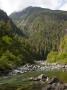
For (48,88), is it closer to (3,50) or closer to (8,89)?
(8,89)

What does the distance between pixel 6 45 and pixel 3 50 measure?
28.9 ft

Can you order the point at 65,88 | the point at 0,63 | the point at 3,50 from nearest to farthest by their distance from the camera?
the point at 65,88 < the point at 0,63 < the point at 3,50

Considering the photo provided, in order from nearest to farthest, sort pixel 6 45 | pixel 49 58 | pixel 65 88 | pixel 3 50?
pixel 65 88
pixel 3 50
pixel 6 45
pixel 49 58

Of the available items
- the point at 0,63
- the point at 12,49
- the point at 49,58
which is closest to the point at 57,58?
the point at 49,58

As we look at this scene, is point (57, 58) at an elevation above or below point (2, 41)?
below

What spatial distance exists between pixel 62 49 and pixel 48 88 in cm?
11095

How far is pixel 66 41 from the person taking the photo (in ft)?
487

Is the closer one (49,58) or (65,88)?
(65,88)

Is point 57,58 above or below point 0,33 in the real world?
below

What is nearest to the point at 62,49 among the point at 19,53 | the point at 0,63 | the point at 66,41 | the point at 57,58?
the point at 66,41

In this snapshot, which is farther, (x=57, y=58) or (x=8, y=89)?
(x=57, y=58)

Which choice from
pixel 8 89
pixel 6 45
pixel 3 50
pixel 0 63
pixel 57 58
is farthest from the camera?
pixel 57 58

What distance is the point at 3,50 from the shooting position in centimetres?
11756

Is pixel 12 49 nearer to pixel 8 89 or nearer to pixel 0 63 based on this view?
pixel 0 63
